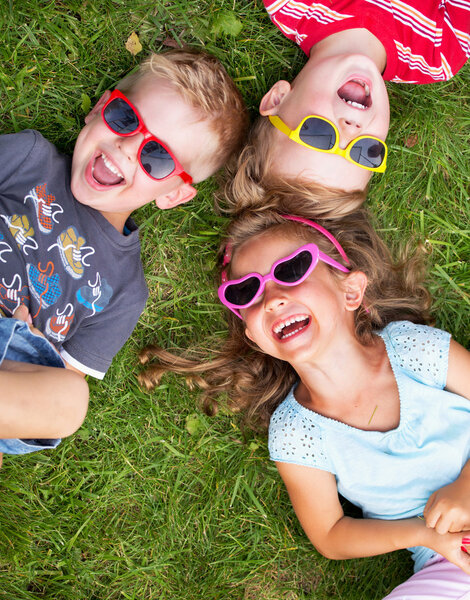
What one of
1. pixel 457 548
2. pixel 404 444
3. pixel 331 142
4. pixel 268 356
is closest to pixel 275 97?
pixel 331 142

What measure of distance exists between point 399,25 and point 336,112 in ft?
2.57

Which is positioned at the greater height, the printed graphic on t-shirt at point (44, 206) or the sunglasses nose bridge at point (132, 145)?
the sunglasses nose bridge at point (132, 145)

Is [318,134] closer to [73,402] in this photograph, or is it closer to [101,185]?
[101,185]

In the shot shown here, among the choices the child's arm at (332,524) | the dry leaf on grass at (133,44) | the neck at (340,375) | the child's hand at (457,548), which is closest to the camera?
the child's hand at (457,548)

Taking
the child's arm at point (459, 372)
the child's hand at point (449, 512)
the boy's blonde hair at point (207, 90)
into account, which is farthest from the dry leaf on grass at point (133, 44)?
the child's hand at point (449, 512)

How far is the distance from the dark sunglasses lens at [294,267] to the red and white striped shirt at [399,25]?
1341 millimetres

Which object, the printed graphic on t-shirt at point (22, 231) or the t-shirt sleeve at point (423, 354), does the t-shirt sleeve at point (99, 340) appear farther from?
the t-shirt sleeve at point (423, 354)

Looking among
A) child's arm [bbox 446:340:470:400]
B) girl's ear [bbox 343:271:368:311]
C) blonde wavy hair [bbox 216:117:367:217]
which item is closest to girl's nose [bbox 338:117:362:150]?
blonde wavy hair [bbox 216:117:367:217]

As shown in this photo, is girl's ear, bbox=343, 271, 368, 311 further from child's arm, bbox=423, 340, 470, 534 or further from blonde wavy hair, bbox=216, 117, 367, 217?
child's arm, bbox=423, 340, 470, 534

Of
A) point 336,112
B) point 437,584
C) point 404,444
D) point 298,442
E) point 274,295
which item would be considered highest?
point 336,112

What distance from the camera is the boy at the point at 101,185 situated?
2984 mm

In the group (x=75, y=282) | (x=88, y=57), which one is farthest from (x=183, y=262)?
(x=88, y=57)

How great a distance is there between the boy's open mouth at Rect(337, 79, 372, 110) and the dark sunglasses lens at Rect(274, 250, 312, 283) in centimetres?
88

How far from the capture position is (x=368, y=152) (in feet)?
9.61
